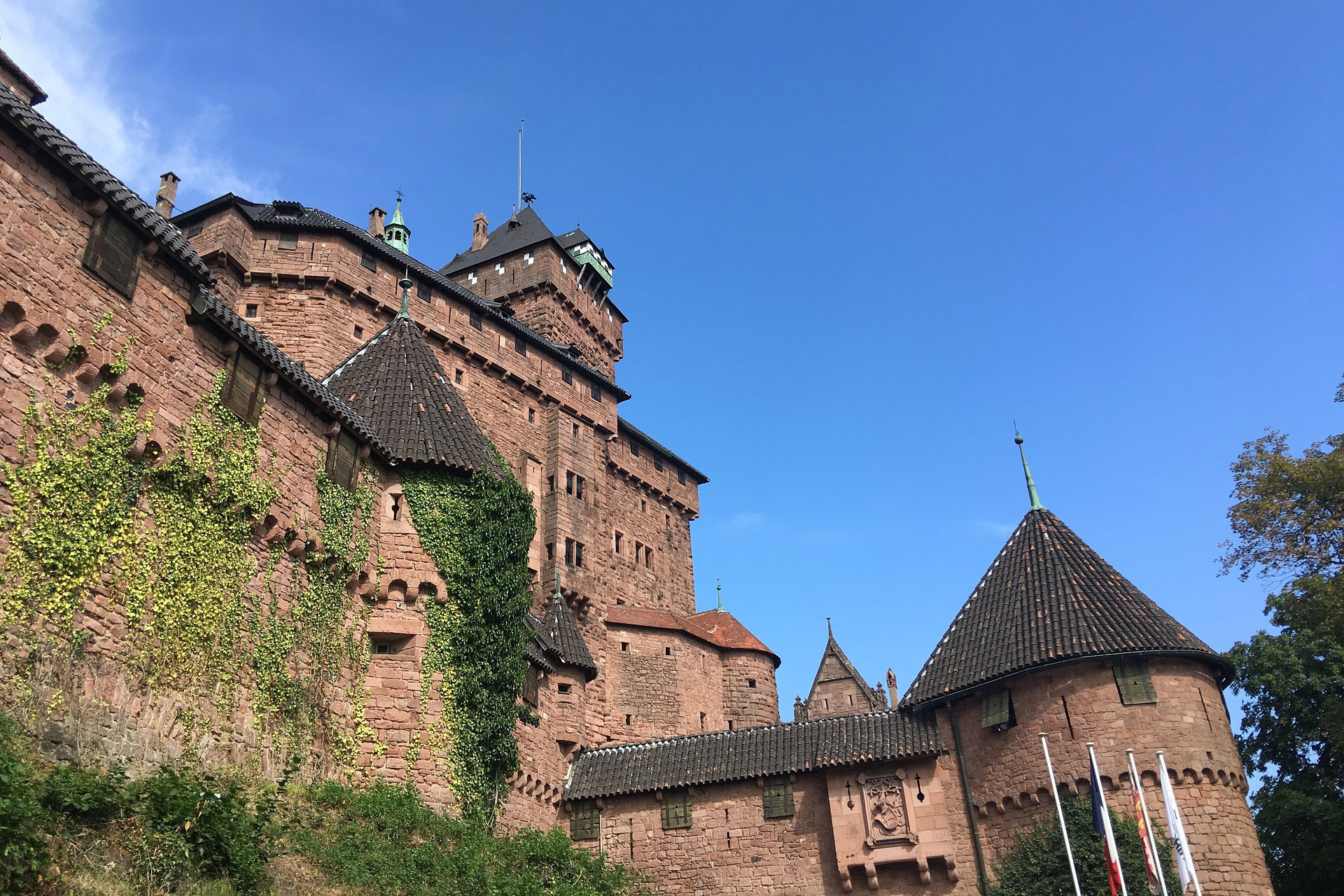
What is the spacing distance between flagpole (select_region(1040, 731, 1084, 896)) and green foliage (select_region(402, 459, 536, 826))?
32.6ft

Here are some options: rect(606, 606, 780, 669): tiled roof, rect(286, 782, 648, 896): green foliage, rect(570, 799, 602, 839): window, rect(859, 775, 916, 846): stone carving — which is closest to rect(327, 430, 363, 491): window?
rect(286, 782, 648, 896): green foliage

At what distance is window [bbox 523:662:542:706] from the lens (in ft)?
74.9

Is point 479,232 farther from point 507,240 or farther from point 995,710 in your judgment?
point 995,710

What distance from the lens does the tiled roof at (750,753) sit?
22.5 metres

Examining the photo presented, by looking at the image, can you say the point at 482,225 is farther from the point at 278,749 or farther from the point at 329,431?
the point at 278,749

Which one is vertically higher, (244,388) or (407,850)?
(244,388)

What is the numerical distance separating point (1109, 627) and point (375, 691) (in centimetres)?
1411

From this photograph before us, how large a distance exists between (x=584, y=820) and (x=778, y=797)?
473cm

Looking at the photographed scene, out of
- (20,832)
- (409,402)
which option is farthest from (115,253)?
(20,832)

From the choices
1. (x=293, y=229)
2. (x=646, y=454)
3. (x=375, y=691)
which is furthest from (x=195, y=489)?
(x=646, y=454)

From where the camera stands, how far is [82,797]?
1002cm

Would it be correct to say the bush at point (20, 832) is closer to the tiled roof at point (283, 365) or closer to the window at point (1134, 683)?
the tiled roof at point (283, 365)

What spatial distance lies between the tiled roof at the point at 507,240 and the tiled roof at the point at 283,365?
2891cm

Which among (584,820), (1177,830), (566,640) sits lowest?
(1177,830)
